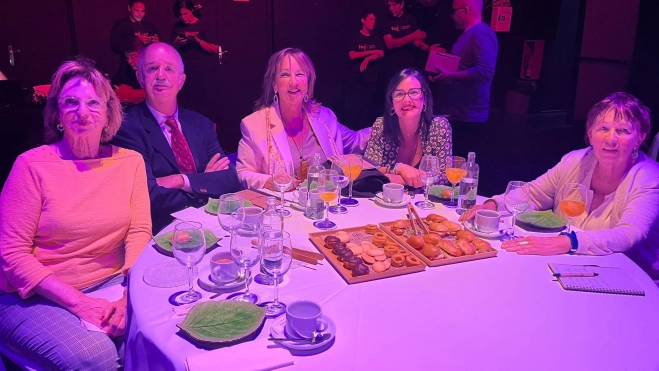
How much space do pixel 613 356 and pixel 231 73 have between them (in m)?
5.93

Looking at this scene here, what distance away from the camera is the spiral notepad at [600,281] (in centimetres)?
145

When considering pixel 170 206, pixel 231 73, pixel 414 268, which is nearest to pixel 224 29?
pixel 231 73

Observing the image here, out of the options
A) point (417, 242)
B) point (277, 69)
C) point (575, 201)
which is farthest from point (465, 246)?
point (277, 69)

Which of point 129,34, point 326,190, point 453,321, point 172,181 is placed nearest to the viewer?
point 453,321

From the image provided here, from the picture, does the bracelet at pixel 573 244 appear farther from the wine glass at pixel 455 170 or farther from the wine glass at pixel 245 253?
the wine glass at pixel 245 253

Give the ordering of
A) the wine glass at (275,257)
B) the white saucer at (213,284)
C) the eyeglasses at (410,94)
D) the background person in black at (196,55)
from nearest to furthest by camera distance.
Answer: the wine glass at (275,257) → the white saucer at (213,284) → the eyeglasses at (410,94) → the background person in black at (196,55)

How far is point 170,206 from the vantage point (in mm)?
2508

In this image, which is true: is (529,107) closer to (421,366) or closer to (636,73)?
(636,73)

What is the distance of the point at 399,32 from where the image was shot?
6.36m

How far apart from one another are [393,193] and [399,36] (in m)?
4.65

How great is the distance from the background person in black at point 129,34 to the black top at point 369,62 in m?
2.49

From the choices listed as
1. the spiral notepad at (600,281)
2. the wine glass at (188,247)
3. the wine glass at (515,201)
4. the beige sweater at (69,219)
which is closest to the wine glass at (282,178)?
the beige sweater at (69,219)

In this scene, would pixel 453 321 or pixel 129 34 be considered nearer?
pixel 453 321

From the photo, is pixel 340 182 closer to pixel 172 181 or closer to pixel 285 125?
pixel 172 181
